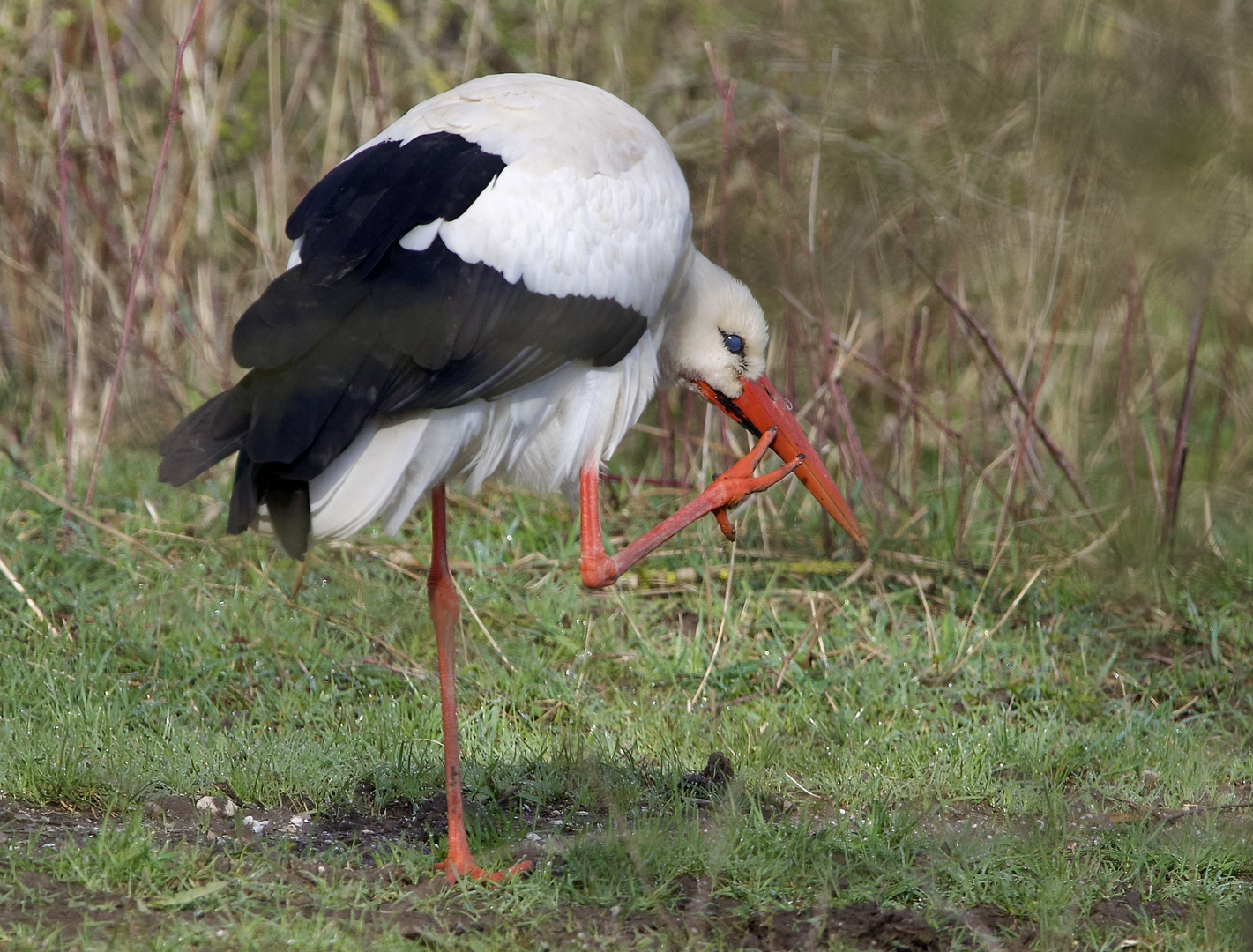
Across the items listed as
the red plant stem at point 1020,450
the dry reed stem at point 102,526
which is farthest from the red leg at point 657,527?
the dry reed stem at point 102,526

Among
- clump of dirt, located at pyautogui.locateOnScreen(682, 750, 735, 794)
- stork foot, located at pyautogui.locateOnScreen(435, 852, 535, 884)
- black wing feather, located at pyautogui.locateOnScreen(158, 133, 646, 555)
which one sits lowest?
clump of dirt, located at pyautogui.locateOnScreen(682, 750, 735, 794)

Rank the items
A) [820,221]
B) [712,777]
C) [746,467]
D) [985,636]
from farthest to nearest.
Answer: [820,221], [985,636], [746,467], [712,777]

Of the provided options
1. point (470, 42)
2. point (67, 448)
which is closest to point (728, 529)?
point (67, 448)

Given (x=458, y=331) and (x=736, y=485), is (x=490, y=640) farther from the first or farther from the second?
(x=458, y=331)

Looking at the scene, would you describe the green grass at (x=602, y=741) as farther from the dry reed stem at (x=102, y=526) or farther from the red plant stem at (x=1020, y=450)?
the red plant stem at (x=1020, y=450)

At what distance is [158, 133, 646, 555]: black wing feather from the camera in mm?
2756

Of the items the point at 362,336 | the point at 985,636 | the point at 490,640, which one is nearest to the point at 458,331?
the point at 362,336

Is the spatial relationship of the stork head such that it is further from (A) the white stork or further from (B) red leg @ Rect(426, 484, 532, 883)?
(B) red leg @ Rect(426, 484, 532, 883)

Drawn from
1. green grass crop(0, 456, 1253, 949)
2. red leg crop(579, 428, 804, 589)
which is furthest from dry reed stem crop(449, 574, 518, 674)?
red leg crop(579, 428, 804, 589)

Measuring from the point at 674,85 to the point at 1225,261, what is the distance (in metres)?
3.42

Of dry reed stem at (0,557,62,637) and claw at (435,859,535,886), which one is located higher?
claw at (435,859,535,886)

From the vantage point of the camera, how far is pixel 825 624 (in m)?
4.37

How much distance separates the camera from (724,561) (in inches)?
184

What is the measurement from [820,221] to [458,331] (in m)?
2.89
